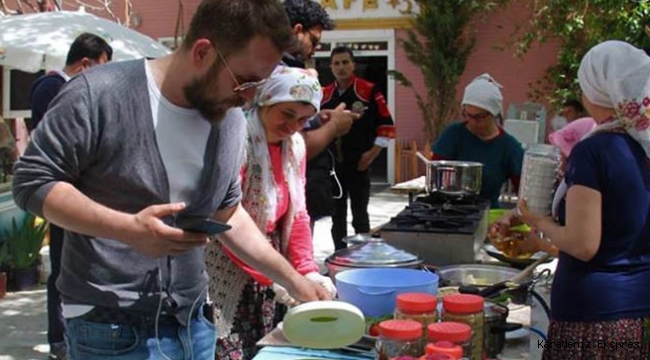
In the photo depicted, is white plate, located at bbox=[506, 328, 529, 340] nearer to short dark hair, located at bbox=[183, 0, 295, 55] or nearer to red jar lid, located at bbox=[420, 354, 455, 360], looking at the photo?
red jar lid, located at bbox=[420, 354, 455, 360]

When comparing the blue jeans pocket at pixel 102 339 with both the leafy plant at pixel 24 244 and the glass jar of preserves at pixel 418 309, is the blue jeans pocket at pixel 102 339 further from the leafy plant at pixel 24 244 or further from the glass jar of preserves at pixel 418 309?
the leafy plant at pixel 24 244

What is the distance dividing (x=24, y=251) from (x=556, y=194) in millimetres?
4531

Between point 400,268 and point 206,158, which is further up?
point 206,158

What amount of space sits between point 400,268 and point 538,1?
9.40 metres

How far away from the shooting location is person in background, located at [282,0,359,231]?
9.25 ft

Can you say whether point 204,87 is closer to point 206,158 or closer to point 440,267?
point 206,158

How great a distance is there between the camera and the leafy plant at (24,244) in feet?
18.3

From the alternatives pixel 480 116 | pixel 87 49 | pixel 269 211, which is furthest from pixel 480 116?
pixel 87 49

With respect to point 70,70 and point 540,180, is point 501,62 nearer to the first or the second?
point 70,70

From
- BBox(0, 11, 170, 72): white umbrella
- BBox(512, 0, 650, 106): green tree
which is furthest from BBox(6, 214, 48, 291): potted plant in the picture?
BBox(512, 0, 650, 106): green tree

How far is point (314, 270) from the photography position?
244cm

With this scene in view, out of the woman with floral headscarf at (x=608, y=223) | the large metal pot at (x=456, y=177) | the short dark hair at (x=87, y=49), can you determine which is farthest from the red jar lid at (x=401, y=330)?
the short dark hair at (x=87, y=49)

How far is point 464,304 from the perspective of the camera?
1.83 metres

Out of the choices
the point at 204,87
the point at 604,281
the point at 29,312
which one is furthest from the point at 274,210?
the point at 29,312
